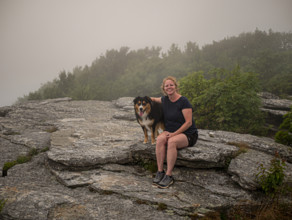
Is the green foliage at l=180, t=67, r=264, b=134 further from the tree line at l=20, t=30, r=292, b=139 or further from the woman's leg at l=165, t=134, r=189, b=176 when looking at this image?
the woman's leg at l=165, t=134, r=189, b=176

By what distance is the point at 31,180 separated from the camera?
4.54 m

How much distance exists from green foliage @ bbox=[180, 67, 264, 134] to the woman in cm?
498

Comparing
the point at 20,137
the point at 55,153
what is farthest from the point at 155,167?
the point at 20,137

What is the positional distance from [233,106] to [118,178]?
7.01 m

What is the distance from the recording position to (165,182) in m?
4.19

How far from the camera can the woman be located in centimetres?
427

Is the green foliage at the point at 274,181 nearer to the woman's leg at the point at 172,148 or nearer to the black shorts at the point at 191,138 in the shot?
the black shorts at the point at 191,138

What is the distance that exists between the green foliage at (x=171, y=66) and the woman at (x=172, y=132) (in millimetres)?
12096

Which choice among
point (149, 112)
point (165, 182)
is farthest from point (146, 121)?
point (165, 182)

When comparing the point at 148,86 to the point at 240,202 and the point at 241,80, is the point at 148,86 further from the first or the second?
the point at 240,202

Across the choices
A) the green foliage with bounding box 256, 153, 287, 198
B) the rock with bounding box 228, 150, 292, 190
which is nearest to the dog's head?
the rock with bounding box 228, 150, 292, 190

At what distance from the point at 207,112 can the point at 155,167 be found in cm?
577

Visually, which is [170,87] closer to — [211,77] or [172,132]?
[172,132]

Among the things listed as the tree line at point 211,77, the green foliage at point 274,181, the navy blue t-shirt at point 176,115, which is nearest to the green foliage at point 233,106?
the tree line at point 211,77
